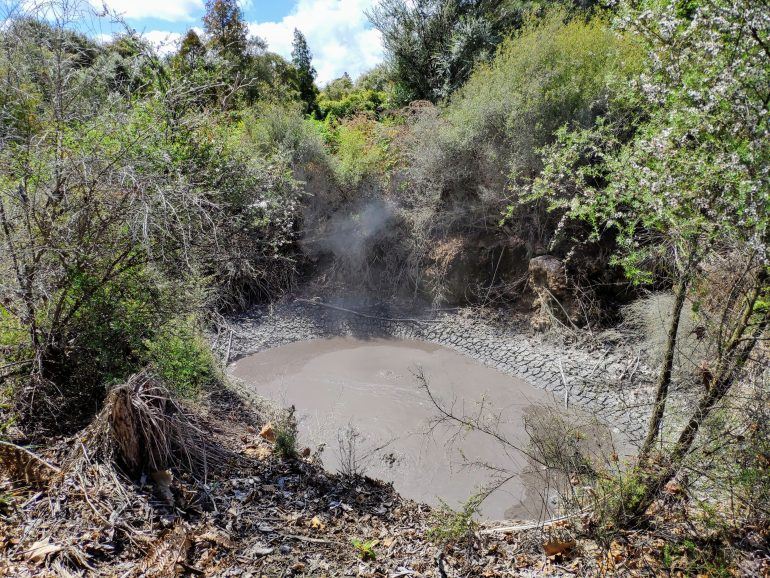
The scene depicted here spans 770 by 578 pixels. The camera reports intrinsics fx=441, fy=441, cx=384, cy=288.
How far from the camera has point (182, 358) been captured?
17.5 ft

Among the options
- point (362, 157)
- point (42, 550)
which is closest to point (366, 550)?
point (42, 550)

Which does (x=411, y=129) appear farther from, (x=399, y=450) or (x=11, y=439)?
→ (x=11, y=439)

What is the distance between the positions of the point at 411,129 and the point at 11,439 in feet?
32.0

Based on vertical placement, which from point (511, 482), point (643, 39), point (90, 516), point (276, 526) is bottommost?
point (511, 482)

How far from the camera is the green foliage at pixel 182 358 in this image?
4.55 m

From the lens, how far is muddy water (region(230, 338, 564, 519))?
5707mm

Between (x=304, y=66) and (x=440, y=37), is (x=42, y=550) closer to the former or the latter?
(x=440, y=37)

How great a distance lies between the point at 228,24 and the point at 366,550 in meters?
17.8

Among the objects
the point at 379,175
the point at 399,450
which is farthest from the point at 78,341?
the point at 379,175

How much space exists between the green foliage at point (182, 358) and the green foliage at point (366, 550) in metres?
2.26

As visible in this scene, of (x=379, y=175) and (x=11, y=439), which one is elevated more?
(x=379, y=175)

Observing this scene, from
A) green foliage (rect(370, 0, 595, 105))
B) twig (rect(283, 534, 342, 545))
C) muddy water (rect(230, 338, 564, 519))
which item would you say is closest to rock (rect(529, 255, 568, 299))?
muddy water (rect(230, 338, 564, 519))

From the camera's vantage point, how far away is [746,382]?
311 cm

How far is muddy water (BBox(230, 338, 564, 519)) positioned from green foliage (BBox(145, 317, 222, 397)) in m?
1.59
